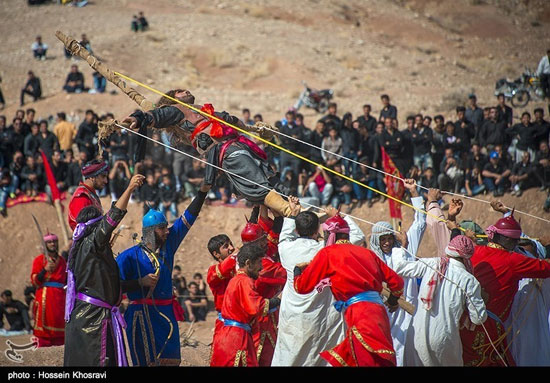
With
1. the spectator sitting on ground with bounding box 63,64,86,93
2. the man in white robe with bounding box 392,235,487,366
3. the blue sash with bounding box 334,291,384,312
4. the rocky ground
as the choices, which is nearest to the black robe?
the blue sash with bounding box 334,291,384,312

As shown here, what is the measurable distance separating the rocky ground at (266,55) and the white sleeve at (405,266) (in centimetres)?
856

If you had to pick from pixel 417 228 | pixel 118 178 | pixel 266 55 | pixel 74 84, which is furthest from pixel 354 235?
pixel 266 55

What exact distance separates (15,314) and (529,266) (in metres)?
9.11

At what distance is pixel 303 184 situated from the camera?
16.6m

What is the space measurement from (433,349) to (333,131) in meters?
9.73

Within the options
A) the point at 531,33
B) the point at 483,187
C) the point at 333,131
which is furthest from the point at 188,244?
the point at 531,33

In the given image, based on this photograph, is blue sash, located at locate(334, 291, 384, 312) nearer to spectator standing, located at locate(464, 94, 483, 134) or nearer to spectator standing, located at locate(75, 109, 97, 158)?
spectator standing, located at locate(464, 94, 483, 134)

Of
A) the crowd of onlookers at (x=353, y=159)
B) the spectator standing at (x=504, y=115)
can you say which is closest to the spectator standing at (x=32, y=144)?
the crowd of onlookers at (x=353, y=159)

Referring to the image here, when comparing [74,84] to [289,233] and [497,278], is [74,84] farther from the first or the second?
[497,278]

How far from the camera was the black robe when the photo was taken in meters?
6.96

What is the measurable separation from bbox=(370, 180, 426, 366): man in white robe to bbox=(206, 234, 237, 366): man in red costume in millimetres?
1465

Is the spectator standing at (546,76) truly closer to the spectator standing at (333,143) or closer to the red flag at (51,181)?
the spectator standing at (333,143)

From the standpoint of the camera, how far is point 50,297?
408 inches

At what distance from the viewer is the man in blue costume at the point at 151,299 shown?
25.0ft
